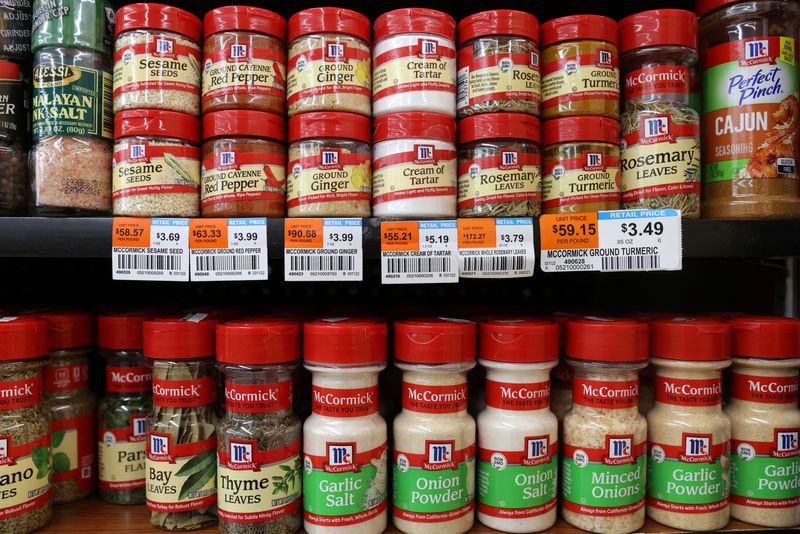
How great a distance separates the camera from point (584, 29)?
37.5 inches

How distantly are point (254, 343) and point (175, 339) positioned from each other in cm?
15

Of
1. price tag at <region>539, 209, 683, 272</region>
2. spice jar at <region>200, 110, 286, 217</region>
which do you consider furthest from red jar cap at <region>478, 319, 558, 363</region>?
spice jar at <region>200, 110, 286, 217</region>

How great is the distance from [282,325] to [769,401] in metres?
0.88

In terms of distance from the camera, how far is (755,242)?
88 cm

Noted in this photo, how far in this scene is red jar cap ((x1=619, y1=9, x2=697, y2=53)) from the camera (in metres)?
0.95

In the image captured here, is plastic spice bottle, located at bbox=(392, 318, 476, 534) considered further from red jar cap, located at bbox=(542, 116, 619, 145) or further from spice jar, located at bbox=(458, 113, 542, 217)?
red jar cap, located at bbox=(542, 116, 619, 145)

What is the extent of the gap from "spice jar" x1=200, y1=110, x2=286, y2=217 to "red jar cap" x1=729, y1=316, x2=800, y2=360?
87 centimetres

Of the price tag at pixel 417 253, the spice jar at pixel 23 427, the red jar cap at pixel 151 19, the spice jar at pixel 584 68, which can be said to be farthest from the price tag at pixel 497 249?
the spice jar at pixel 23 427

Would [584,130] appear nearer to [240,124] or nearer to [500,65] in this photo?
[500,65]

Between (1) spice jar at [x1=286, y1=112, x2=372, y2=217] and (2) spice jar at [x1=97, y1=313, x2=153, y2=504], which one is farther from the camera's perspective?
(2) spice jar at [x1=97, y1=313, x2=153, y2=504]

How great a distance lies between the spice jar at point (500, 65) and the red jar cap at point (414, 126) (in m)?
0.07

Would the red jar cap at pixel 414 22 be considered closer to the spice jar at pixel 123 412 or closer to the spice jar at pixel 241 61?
the spice jar at pixel 241 61

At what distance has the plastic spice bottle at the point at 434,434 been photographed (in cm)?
87

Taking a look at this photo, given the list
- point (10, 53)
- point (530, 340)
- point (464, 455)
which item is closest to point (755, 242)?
point (530, 340)
